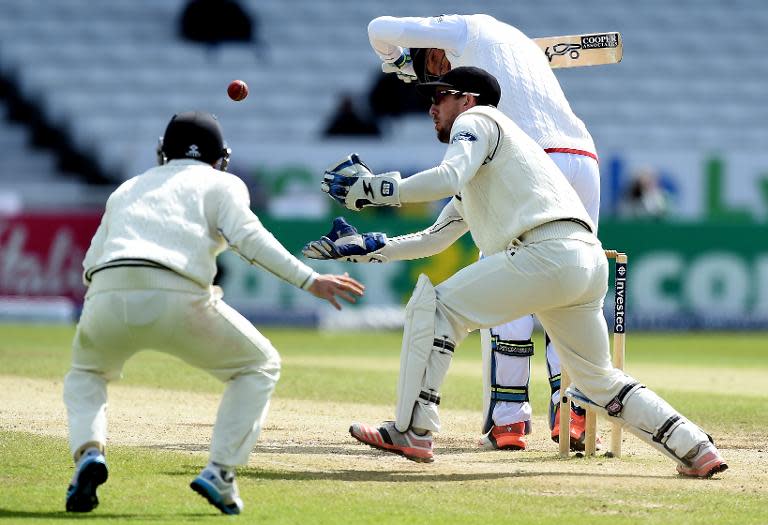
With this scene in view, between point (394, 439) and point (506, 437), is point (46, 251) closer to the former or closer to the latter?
point (506, 437)

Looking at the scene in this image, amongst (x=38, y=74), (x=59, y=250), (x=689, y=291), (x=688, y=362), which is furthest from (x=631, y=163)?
(x=38, y=74)

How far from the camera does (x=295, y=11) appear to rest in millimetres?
26141

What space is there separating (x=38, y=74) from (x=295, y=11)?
4.82 meters

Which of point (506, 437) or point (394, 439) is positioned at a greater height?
point (394, 439)

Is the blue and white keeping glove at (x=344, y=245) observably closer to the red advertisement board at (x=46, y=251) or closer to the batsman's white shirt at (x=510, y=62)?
the batsman's white shirt at (x=510, y=62)

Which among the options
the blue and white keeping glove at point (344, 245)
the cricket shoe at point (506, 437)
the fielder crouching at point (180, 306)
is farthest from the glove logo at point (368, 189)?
the cricket shoe at point (506, 437)

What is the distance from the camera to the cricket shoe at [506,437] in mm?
7102

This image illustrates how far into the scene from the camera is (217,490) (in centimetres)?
493

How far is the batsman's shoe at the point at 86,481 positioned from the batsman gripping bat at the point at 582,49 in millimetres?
4099

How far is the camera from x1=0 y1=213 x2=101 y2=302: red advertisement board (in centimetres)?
1827

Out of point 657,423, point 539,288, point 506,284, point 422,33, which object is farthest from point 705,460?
point 422,33

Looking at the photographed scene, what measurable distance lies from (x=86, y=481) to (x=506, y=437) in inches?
106

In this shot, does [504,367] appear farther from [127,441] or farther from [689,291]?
[689,291]

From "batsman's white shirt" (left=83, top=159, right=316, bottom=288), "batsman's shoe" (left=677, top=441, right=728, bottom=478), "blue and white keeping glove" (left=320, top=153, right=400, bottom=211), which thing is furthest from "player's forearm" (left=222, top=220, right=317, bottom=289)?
"batsman's shoe" (left=677, top=441, right=728, bottom=478)
